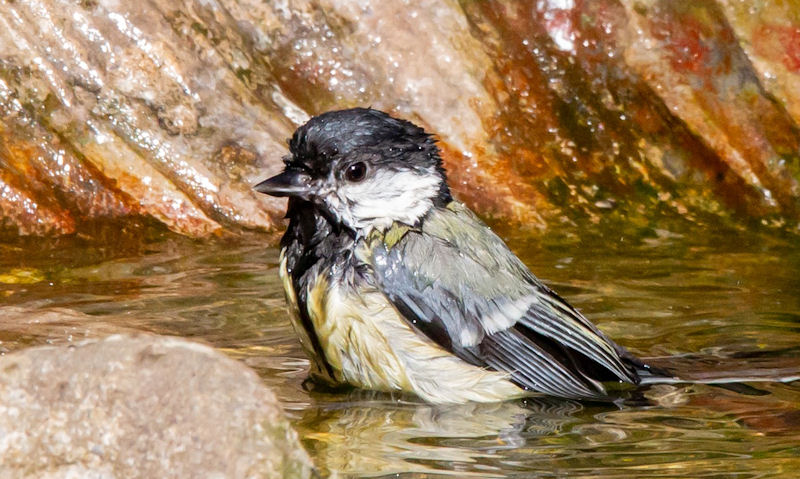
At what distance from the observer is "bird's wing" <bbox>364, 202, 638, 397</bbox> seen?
3.91m

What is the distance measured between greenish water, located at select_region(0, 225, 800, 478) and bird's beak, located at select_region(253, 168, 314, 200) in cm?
66

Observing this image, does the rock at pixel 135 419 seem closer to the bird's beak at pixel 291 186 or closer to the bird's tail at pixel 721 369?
the bird's beak at pixel 291 186

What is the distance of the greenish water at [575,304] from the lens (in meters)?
3.22

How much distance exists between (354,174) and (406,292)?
488 millimetres

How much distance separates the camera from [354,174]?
13.3ft

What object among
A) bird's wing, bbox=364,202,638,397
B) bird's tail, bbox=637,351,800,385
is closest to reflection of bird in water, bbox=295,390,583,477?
bird's wing, bbox=364,202,638,397

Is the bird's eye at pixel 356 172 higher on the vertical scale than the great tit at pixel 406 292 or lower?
higher

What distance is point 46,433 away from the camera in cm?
251

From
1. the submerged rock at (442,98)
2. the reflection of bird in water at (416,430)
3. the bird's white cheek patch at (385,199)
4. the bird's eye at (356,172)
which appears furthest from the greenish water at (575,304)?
the bird's eye at (356,172)

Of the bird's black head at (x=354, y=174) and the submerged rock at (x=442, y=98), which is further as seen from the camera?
the submerged rock at (x=442, y=98)

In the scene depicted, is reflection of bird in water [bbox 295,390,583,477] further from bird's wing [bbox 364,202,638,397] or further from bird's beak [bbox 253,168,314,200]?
bird's beak [bbox 253,168,314,200]

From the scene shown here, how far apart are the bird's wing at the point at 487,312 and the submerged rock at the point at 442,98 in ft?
6.45

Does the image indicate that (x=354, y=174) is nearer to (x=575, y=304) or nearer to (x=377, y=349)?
(x=377, y=349)

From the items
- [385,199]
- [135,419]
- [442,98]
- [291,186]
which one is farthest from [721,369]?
[442,98]
